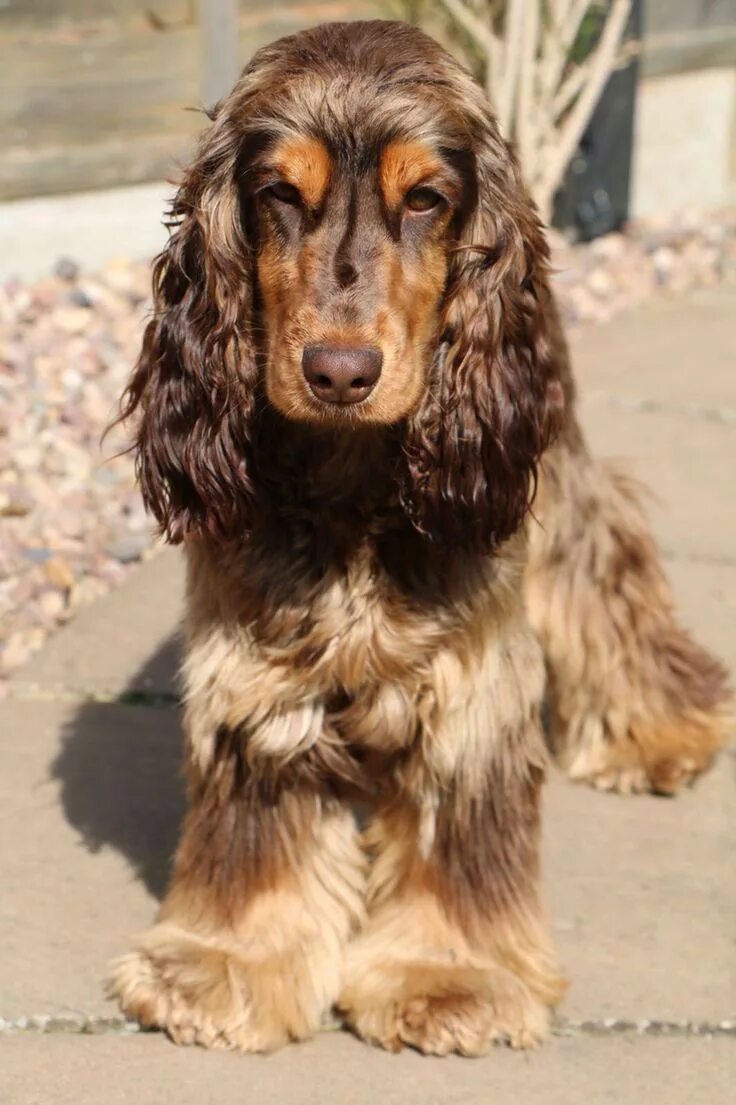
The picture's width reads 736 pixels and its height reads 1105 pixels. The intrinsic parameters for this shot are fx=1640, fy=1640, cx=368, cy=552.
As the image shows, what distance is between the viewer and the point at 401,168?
2918 mm

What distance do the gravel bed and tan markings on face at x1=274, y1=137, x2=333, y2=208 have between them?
888mm

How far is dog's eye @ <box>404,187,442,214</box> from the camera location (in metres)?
2.98

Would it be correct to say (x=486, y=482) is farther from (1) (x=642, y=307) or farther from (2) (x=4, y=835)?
(1) (x=642, y=307)

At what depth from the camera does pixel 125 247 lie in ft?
26.0

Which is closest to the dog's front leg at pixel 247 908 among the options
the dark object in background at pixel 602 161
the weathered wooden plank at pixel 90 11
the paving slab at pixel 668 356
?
the paving slab at pixel 668 356

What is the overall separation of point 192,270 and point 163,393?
246mm

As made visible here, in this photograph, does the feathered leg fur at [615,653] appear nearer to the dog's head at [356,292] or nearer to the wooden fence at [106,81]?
the dog's head at [356,292]

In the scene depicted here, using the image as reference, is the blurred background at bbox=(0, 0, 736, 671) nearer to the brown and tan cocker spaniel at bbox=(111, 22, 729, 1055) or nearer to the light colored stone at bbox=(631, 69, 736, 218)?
the light colored stone at bbox=(631, 69, 736, 218)

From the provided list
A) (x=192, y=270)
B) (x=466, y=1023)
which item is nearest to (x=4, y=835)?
(x=466, y=1023)

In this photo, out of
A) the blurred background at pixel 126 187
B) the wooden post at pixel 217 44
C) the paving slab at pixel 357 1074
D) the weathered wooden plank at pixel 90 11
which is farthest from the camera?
the wooden post at pixel 217 44

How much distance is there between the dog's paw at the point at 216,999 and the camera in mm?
3242

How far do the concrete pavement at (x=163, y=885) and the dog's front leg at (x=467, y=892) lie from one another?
0.23 ft

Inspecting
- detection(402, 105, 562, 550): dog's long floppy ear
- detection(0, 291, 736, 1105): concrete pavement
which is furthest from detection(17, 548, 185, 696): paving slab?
detection(402, 105, 562, 550): dog's long floppy ear

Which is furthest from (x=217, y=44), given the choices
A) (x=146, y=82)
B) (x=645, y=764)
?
(x=645, y=764)
